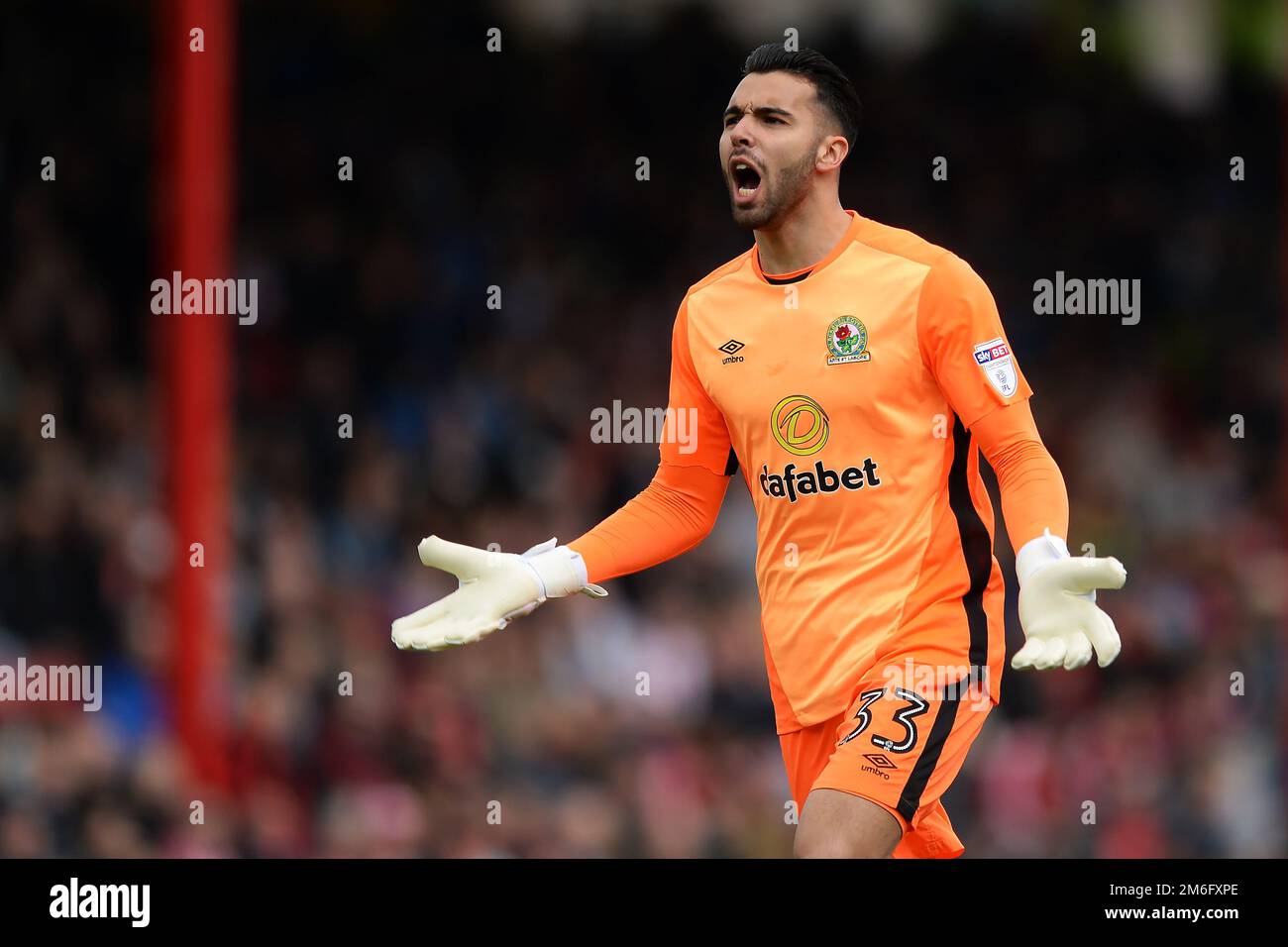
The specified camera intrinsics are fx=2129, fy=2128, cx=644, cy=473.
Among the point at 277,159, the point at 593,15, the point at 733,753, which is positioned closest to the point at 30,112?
the point at 277,159

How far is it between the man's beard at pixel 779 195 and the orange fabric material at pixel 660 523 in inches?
28.5

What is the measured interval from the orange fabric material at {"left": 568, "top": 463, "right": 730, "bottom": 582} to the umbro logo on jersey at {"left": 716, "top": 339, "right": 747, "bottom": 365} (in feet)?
1.16

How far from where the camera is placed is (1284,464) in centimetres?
1256

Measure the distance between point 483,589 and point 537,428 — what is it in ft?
21.6

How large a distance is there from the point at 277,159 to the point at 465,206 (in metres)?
1.19

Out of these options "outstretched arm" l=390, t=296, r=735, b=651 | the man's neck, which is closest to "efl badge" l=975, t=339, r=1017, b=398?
the man's neck

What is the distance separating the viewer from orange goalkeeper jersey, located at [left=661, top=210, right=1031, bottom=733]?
5.20 metres

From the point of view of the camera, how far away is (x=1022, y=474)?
507 centimetres

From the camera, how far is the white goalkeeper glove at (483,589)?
17.4ft

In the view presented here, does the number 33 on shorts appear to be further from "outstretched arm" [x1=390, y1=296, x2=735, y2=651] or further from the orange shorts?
"outstretched arm" [x1=390, y1=296, x2=735, y2=651]

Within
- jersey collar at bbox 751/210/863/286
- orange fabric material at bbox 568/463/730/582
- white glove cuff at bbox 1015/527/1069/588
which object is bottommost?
white glove cuff at bbox 1015/527/1069/588

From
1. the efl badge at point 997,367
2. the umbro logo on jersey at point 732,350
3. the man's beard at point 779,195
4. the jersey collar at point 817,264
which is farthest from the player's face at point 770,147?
the efl badge at point 997,367

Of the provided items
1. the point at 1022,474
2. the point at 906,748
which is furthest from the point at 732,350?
the point at 906,748
